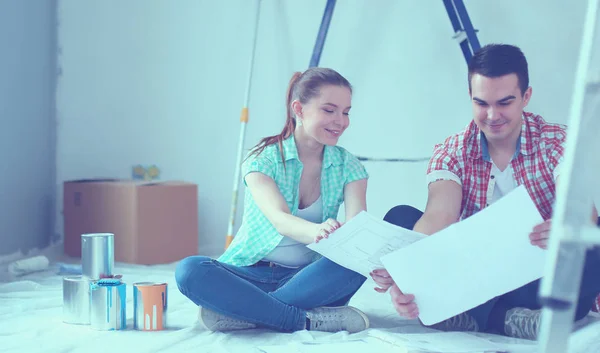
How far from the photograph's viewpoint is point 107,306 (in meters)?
1.47

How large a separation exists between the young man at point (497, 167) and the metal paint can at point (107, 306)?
65cm

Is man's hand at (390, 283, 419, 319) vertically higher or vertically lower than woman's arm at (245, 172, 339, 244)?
lower

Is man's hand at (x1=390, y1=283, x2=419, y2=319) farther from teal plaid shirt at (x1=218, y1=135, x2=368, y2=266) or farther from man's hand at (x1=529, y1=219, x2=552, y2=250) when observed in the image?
teal plaid shirt at (x1=218, y1=135, x2=368, y2=266)

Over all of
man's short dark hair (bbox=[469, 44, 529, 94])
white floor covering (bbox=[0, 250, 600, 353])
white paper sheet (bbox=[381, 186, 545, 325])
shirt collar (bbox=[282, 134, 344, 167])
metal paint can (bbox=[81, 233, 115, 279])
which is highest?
man's short dark hair (bbox=[469, 44, 529, 94])

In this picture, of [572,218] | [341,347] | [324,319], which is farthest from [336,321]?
[572,218]

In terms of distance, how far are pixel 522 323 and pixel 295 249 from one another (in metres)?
0.54

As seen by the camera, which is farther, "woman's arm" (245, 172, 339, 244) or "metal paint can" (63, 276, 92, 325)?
"metal paint can" (63, 276, 92, 325)

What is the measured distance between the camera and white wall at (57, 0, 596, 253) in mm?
2740

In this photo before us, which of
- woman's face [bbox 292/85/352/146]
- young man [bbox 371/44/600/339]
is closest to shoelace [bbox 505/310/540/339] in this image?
young man [bbox 371/44/600/339]

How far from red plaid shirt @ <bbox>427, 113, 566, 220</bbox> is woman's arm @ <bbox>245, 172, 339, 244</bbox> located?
0.35 m

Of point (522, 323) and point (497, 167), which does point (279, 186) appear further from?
point (522, 323)

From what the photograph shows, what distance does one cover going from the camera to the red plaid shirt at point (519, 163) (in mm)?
1451

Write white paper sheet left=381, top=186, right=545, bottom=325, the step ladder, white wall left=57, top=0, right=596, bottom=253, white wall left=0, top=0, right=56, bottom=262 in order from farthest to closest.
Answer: white wall left=57, top=0, right=596, bottom=253 < white wall left=0, top=0, right=56, bottom=262 < white paper sheet left=381, top=186, right=545, bottom=325 < the step ladder

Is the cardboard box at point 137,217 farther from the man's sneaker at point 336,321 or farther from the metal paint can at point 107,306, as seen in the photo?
the man's sneaker at point 336,321
